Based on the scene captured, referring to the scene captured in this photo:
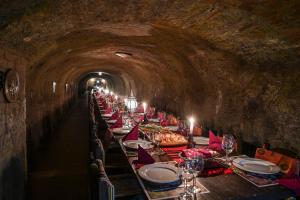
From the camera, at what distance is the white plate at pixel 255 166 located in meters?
2.48

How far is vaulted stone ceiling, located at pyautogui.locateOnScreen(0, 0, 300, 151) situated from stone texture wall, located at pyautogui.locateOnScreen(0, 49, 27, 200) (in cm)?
23

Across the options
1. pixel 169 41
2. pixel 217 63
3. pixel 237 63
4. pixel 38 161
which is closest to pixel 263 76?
pixel 237 63

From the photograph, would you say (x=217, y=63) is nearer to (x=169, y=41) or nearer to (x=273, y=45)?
(x=169, y=41)

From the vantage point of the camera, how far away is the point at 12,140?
10.9ft

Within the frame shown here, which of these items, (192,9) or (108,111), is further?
(108,111)

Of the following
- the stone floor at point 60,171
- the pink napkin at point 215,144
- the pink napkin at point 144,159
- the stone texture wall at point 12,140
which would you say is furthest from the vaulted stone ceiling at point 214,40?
the pink napkin at point 144,159

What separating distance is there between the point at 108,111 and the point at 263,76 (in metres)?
5.26

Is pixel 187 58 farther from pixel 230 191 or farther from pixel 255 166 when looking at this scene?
pixel 230 191

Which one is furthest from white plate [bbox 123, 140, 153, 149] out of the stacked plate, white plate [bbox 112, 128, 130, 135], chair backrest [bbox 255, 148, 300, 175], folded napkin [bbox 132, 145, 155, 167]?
chair backrest [bbox 255, 148, 300, 175]

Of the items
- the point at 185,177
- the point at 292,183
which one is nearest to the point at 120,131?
the point at 185,177

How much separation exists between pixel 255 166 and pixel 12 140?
316cm

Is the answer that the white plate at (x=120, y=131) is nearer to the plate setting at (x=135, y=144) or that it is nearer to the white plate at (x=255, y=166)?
the plate setting at (x=135, y=144)

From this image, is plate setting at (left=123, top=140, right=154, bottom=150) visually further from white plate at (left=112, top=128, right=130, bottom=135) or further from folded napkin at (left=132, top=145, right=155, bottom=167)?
white plate at (left=112, top=128, right=130, bottom=135)

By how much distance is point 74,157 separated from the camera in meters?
6.34
